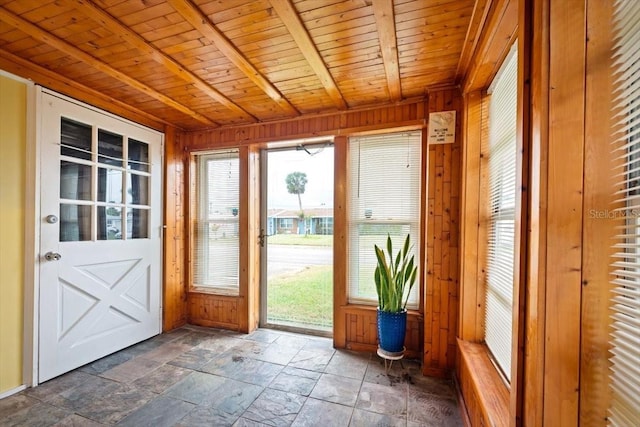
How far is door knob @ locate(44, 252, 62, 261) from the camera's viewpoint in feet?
6.88

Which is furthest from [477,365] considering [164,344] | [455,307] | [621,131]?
[164,344]

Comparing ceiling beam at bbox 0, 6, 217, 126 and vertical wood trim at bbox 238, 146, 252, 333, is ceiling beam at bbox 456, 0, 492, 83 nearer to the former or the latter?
vertical wood trim at bbox 238, 146, 252, 333

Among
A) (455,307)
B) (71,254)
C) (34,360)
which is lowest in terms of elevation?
(34,360)

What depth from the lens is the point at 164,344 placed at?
2.80m

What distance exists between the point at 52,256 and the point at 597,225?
327 centimetres

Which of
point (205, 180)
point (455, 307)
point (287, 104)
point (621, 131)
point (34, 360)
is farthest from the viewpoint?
point (205, 180)

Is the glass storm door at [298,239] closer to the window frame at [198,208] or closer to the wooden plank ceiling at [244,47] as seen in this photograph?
the window frame at [198,208]

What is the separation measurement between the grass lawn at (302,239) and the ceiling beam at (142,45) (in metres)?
1.62

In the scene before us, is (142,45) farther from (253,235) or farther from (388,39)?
(253,235)

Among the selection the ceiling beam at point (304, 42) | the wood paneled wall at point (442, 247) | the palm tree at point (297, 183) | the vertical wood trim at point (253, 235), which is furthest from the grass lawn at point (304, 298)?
the ceiling beam at point (304, 42)

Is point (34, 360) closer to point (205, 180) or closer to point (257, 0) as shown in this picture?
point (205, 180)

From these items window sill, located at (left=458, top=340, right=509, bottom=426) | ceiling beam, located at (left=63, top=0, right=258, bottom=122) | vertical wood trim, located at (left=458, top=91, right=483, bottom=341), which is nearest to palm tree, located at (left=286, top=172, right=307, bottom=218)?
ceiling beam, located at (left=63, top=0, right=258, bottom=122)

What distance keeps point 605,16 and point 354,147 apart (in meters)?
2.07

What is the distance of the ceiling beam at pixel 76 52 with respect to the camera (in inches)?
60.4
